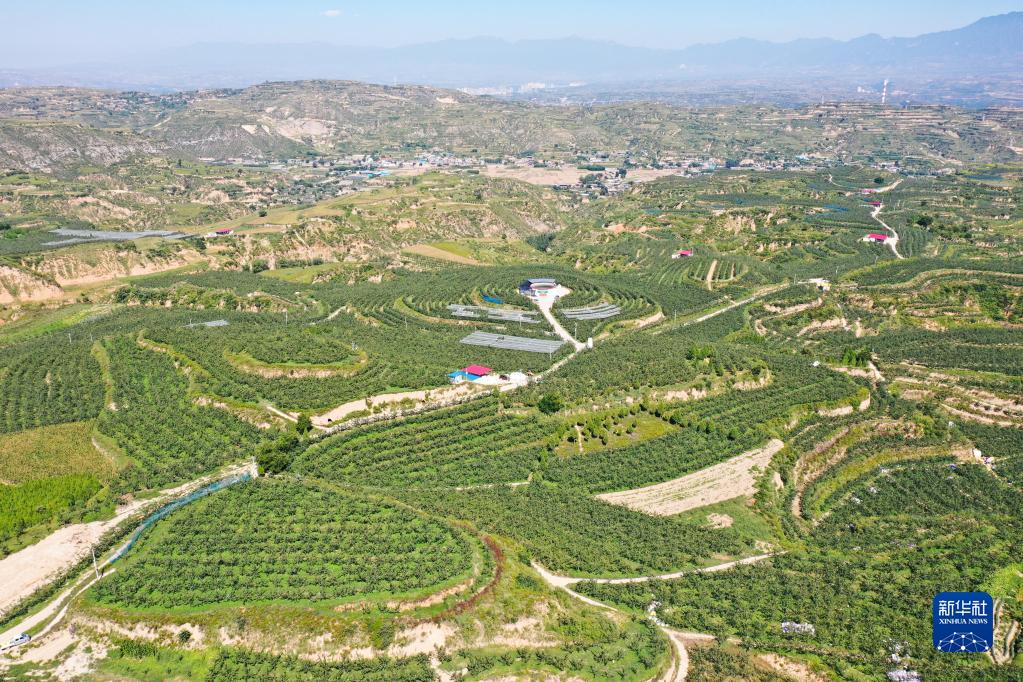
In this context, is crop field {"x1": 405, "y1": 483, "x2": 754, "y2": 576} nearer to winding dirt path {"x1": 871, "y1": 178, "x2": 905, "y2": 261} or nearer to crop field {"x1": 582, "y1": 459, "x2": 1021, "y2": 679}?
crop field {"x1": 582, "y1": 459, "x2": 1021, "y2": 679}

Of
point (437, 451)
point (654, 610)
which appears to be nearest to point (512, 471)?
point (437, 451)

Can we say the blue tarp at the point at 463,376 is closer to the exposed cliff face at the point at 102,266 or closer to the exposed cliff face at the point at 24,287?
the exposed cliff face at the point at 24,287

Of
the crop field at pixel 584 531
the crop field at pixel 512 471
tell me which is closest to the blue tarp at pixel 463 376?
the crop field at pixel 512 471

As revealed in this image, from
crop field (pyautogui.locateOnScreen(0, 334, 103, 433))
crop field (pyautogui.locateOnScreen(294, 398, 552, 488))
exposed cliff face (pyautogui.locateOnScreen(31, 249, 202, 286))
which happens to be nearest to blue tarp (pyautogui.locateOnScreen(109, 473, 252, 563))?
crop field (pyautogui.locateOnScreen(294, 398, 552, 488))

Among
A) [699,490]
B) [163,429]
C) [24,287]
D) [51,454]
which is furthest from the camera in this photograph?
[24,287]

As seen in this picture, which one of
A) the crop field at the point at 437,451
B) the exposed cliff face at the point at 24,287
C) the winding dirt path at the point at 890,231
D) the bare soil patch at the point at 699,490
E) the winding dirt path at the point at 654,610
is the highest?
the winding dirt path at the point at 890,231

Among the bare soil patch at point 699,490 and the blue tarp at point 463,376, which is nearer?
the bare soil patch at point 699,490

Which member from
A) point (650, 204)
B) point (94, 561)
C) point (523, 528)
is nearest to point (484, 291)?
point (523, 528)

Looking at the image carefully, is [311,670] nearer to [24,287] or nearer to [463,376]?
[463,376]

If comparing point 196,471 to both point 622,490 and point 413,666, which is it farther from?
point 622,490
